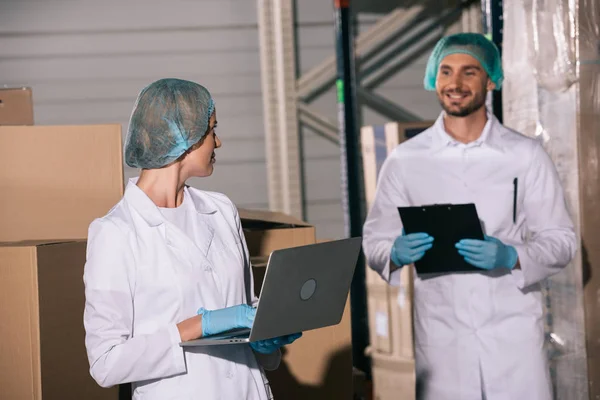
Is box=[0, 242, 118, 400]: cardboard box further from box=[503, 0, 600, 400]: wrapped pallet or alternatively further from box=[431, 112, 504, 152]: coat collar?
box=[503, 0, 600, 400]: wrapped pallet

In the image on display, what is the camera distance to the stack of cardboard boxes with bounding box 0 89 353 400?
2076 millimetres

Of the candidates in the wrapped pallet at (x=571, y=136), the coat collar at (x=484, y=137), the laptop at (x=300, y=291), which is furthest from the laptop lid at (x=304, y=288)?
the wrapped pallet at (x=571, y=136)

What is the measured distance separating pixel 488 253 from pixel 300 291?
0.93 m

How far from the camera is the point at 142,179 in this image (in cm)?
199

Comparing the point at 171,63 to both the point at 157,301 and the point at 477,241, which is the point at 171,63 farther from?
the point at 157,301

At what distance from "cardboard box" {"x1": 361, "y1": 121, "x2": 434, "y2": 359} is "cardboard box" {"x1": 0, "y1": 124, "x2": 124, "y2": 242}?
2.12 metres

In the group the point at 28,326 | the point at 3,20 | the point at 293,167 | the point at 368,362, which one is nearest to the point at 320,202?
the point at 293,167

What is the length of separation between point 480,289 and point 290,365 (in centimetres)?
65

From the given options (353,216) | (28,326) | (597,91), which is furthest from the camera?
(353,216)

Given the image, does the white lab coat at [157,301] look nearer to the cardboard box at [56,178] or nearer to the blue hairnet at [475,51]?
the cardboard box at [56,178]

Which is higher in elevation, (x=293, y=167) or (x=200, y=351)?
(x=293, y=167)

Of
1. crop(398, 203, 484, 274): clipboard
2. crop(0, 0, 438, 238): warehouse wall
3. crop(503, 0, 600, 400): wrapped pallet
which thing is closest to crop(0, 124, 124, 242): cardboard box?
crop(398, 203, 484, 274): clipboard

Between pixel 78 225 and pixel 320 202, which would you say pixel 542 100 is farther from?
pixel 320 202

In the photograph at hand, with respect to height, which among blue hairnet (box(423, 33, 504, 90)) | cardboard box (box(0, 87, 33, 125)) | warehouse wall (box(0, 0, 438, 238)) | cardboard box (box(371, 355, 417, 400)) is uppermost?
warehouse wall (box(0, 0, 438, 238))
